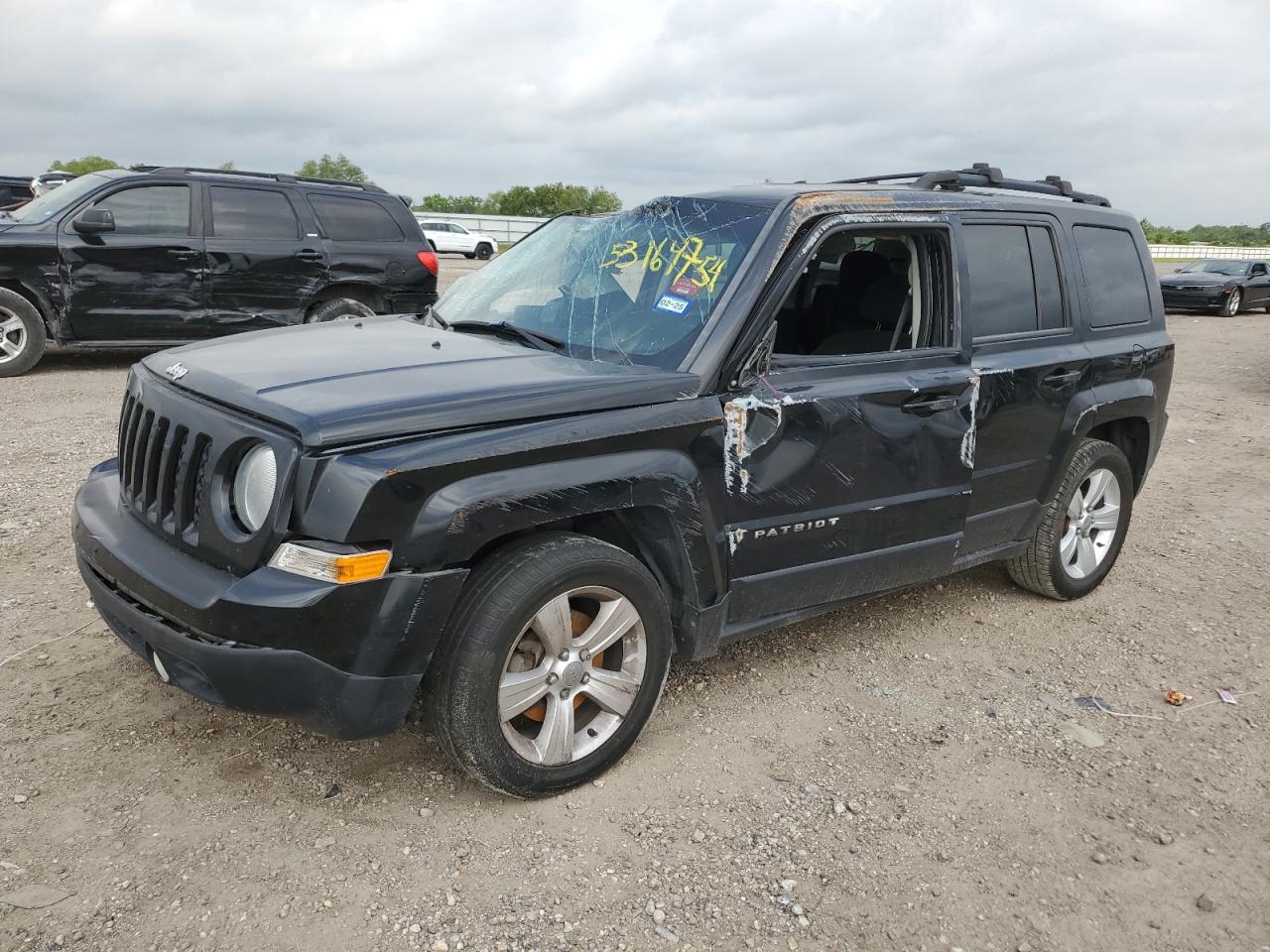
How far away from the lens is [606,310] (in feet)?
11.7

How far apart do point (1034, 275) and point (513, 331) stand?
2284mm

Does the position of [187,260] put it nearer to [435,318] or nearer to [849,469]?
[435,318]

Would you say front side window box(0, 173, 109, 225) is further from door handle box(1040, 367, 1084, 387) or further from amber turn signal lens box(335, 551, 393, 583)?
door handle box(1040, 367, 1084, 387)

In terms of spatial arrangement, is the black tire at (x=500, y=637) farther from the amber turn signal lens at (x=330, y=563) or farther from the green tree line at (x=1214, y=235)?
the green tree line at (x=1214, y=235)

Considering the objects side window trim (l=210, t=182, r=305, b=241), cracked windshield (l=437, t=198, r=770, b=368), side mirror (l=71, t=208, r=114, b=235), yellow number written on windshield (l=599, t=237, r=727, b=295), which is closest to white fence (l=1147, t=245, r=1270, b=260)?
side window trim (l=210, t=182, r=305, b=241)

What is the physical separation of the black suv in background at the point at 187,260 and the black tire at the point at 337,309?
0.01m

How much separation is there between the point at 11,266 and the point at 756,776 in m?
8.37

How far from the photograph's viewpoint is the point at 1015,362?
4.08 meters

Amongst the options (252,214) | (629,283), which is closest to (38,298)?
(252,214)

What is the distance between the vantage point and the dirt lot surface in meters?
2.58

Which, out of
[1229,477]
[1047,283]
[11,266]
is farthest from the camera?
[11,266]

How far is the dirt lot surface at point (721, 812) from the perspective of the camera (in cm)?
258

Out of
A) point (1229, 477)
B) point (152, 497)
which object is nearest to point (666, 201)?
point (152, 497)

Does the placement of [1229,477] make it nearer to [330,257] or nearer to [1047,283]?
[1047,283]
